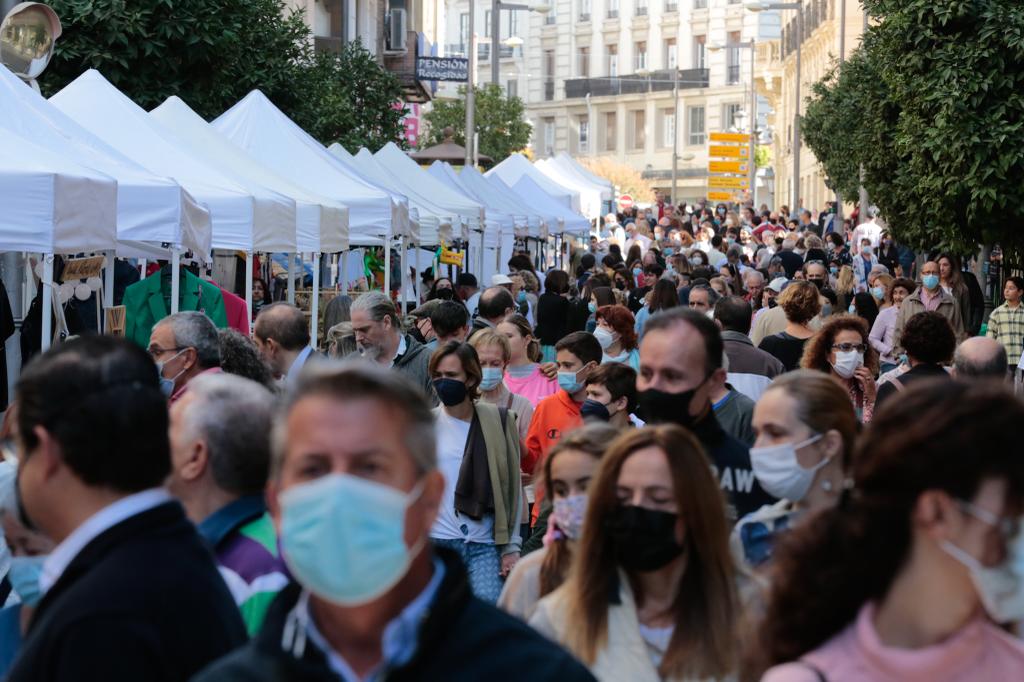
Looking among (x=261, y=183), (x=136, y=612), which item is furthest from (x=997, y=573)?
(x=261, y=183)

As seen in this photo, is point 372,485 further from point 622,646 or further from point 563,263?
point 563,263

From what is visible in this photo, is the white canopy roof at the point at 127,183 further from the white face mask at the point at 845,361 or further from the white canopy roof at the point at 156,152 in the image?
the white face mask at the point at 845,361

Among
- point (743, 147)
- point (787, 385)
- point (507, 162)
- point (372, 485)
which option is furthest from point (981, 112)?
point (743, 147)

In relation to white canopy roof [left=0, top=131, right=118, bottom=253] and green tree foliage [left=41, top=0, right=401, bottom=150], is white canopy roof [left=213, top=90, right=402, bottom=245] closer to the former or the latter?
green tree foliage [left=41, top=0, right=401, bottom=150]

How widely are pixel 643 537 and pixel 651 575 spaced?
12 cm

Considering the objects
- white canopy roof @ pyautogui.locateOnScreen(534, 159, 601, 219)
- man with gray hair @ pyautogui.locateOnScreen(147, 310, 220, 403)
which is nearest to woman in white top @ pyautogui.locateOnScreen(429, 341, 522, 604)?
man with gray hair @ pyautogui.locateOnScreen(147, 310, 220, 403)

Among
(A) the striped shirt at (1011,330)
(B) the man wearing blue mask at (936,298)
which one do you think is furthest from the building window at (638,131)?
(A) the striped shirt at (1011,330)

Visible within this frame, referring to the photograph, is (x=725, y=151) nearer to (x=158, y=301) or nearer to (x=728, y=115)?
(x=728, y=115)

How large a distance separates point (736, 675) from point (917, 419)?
4.00 ft

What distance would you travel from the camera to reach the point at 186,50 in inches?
804

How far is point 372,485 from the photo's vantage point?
261cm

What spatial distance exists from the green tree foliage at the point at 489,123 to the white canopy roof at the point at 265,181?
45.2 m

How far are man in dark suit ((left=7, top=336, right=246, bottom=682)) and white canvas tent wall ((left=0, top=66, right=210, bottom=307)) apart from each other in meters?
6.91

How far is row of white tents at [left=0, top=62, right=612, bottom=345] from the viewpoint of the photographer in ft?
30.1
